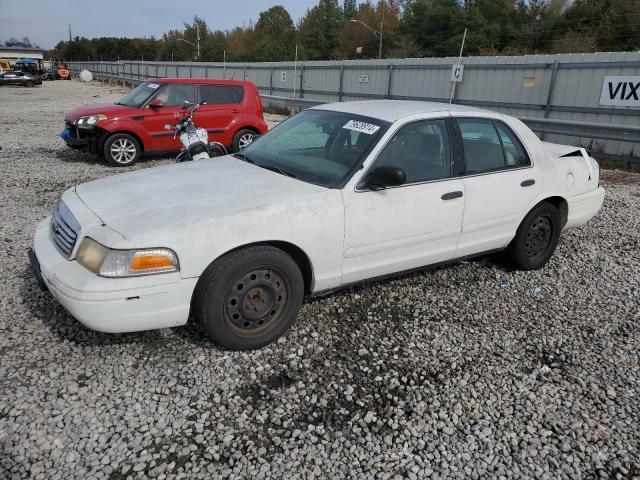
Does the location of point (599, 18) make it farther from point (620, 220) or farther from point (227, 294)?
point (227, 294)

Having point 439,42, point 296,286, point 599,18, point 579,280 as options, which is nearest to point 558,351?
point 579,280

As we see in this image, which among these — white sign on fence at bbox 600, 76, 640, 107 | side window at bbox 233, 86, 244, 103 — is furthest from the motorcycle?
white sign on fence at bbox 600, 76, 640, 107

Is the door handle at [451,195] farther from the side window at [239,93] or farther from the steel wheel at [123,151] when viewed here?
the side window at [239,93]

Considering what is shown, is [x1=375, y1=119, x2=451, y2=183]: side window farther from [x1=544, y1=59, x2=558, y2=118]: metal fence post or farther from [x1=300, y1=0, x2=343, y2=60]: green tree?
[x1=300, y1=0, x2=343, y2=60]: green tree

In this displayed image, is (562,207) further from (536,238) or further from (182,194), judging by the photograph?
(182,194)

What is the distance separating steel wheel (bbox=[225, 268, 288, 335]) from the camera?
321 centimetres

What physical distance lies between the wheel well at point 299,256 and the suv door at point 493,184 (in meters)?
1.42

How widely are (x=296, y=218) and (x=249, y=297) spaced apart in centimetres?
59

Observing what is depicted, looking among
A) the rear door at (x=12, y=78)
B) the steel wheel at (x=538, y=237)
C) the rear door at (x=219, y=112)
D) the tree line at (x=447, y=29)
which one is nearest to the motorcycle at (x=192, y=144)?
the rear door at (x=219, y=112)

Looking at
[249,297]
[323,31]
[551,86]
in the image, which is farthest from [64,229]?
[323,31]

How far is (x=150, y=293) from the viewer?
2.93 m

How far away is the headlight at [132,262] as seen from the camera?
288 cm

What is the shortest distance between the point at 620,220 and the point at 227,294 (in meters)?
5.95

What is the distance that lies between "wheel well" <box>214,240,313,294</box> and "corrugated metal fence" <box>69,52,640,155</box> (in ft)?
27.5
